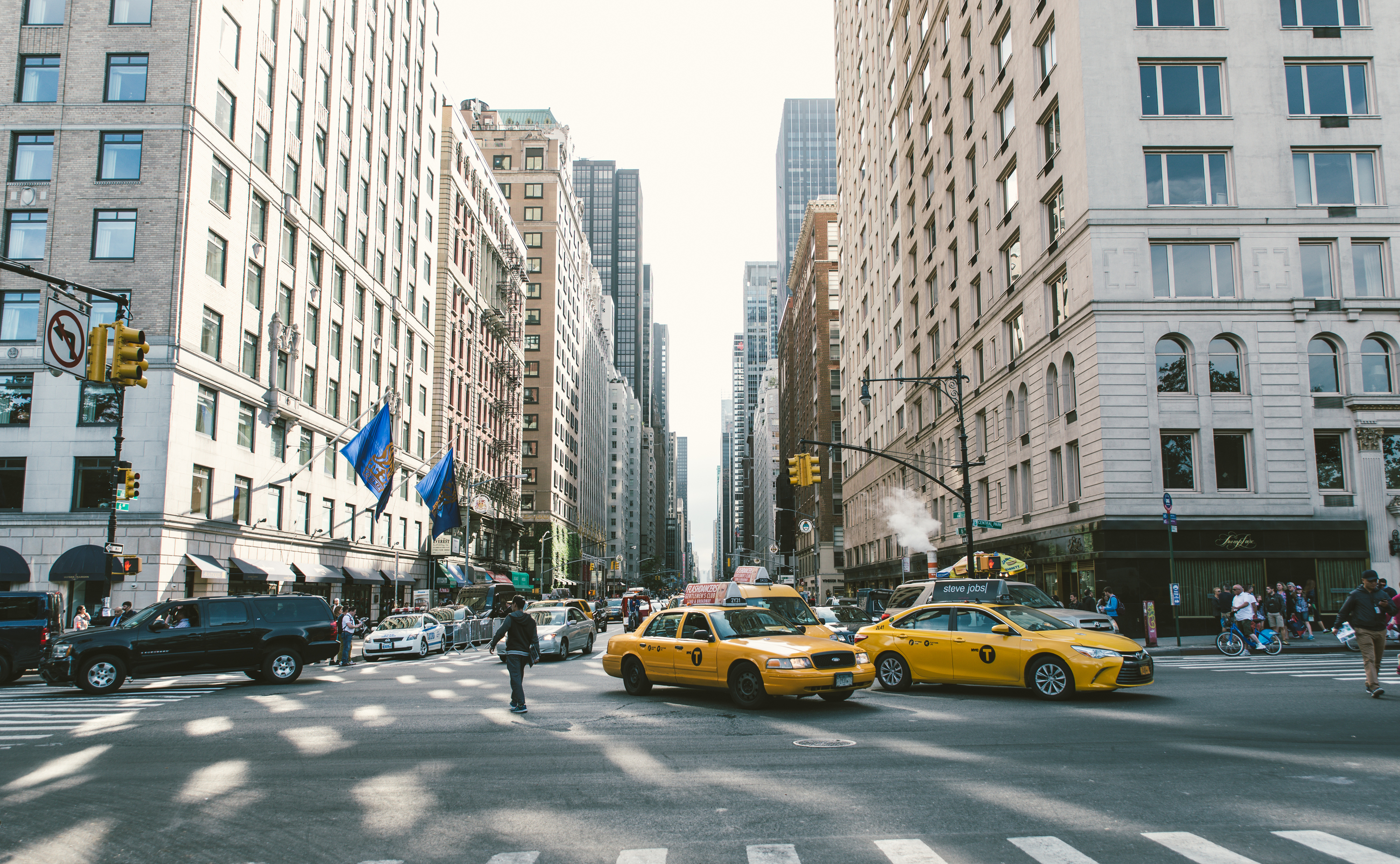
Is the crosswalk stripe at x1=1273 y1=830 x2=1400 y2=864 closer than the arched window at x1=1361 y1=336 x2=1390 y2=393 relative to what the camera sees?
Yes

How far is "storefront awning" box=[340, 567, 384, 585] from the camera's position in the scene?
1810 inches

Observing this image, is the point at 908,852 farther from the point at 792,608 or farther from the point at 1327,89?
the point at 1327,89

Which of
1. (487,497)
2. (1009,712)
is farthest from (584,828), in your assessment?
(487,497)

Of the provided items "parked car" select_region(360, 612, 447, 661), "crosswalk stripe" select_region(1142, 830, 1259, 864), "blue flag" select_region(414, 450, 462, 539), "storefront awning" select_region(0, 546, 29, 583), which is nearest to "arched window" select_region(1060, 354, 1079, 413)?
"parked car" select_region(360, 612, 447, 661)

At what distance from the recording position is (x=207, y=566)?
108 feet

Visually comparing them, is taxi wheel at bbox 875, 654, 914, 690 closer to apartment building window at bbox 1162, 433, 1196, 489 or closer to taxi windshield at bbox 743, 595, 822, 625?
taxi windshield at bbox 743, 595, 822, 625

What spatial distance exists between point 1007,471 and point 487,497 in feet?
144

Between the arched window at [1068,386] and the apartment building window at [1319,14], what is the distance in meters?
13.6

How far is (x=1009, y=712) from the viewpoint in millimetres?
13531

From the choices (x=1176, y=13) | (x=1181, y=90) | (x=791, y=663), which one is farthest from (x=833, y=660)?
(x=1176, y=13)

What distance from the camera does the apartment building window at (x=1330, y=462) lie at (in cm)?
3159

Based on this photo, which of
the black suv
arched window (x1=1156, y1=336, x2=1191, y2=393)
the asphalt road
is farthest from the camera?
arched window (x1=1156, y1=336, x2=1191, y2=393)

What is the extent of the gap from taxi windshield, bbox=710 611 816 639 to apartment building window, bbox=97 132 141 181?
28690 mm

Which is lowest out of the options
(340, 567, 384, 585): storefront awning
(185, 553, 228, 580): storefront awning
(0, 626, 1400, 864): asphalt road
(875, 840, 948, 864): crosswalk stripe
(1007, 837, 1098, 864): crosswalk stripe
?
(0, 626, 1400, 864): asphalt road
